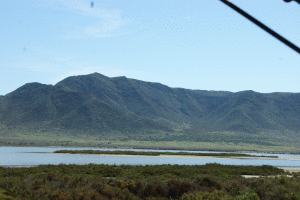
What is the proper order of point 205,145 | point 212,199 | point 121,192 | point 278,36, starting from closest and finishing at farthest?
point 278,36, point 212,199, point 121,192, point 205,145

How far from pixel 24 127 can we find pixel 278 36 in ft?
588

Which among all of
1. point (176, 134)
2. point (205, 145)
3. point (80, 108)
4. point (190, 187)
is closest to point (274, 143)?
point (205, 145)

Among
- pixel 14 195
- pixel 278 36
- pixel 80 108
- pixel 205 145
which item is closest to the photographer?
pixel 278 36

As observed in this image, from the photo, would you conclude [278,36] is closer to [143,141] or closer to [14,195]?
[14,195]

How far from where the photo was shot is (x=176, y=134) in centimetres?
18288

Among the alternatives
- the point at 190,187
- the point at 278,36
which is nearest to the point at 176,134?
the point at 190,187

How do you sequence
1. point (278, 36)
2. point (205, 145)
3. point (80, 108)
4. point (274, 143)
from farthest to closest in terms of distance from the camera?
point (80, 108) → point (274, 143) → point (205, 145) → point (278, 36)

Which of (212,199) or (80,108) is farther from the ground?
(80,108)

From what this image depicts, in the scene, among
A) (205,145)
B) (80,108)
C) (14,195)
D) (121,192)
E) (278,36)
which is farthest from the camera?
(80,108)

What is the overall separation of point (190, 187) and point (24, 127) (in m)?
166

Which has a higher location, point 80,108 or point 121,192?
point 80,108

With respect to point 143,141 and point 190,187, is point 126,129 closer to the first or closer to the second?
point 143,141

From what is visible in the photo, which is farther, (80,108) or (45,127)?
(80,108)

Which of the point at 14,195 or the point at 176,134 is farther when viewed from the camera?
the point at 176,134
